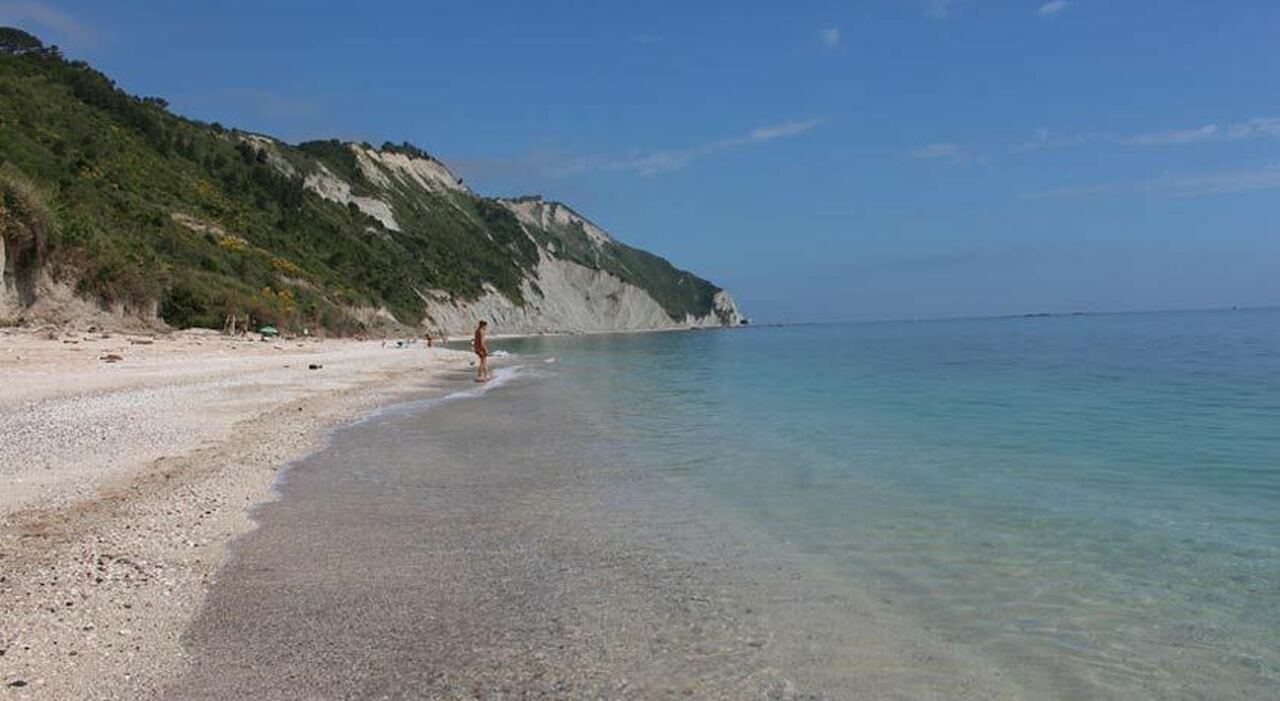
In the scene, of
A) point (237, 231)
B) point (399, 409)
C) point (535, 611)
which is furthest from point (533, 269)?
point (535, 611)

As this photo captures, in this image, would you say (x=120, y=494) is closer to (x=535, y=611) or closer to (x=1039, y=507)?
(x=535, y=611)

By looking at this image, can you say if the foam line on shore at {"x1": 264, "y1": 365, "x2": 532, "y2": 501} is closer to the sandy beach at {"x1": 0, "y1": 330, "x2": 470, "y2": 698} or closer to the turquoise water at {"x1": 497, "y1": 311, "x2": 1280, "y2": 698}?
the sandy beach at {"x1": 0, "y1": 330, "x2": 470, "y2": 698}

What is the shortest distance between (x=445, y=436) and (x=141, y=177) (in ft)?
175

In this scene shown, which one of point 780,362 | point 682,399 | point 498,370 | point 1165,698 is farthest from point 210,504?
point 780,362

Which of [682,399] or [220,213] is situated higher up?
[220,213]

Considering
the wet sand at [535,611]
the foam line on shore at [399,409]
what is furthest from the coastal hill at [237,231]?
the wet sand at [535,611]

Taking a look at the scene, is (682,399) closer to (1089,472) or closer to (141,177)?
(1089,472)

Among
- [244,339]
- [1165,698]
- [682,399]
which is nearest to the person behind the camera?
[1165,698]

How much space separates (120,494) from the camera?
784cm

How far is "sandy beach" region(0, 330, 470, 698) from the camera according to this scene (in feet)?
14.2

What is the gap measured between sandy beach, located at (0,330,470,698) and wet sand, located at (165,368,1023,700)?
31cm

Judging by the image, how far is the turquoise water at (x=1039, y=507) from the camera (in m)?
4.83

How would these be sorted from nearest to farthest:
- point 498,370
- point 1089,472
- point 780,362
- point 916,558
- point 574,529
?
1. point 916,558
2. point 574,529
3. point 1089,472
4. point 498,370
5. point 780,362

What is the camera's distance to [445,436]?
544 inches
